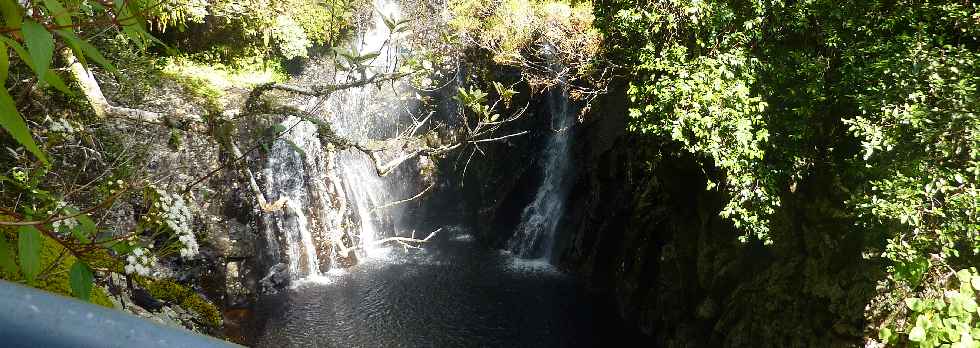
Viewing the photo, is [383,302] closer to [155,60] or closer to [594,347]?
[594,347]

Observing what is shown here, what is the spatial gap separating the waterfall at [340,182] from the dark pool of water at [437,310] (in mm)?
792

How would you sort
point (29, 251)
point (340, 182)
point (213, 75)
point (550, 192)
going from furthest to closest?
1. point (550, 192)
2. point (213, 75)
3. point (340, 182)
4. point (29, 251)

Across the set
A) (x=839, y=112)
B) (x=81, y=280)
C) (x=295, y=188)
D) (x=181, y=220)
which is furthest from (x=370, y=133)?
(x=81, y=280)

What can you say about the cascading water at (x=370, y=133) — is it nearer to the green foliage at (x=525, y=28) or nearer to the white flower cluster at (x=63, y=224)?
the green foliage at (x=525, y=28)

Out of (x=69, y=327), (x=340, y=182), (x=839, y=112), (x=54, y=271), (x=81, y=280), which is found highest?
(x=340, y=182)

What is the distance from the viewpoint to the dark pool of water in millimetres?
9539

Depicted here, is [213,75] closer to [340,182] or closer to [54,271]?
[340,182]

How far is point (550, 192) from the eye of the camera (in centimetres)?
1398

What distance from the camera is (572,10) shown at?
41.7ft

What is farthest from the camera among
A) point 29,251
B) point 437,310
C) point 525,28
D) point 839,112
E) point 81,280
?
point 525,28

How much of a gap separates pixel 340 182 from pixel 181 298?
11.4 ft

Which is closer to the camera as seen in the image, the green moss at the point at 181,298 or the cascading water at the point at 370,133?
the green moss at the point at 181,298

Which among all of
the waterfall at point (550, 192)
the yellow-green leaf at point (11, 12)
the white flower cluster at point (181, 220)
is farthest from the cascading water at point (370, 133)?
the yellow-green leaf at point (11, 12)

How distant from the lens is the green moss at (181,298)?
18.0ft
